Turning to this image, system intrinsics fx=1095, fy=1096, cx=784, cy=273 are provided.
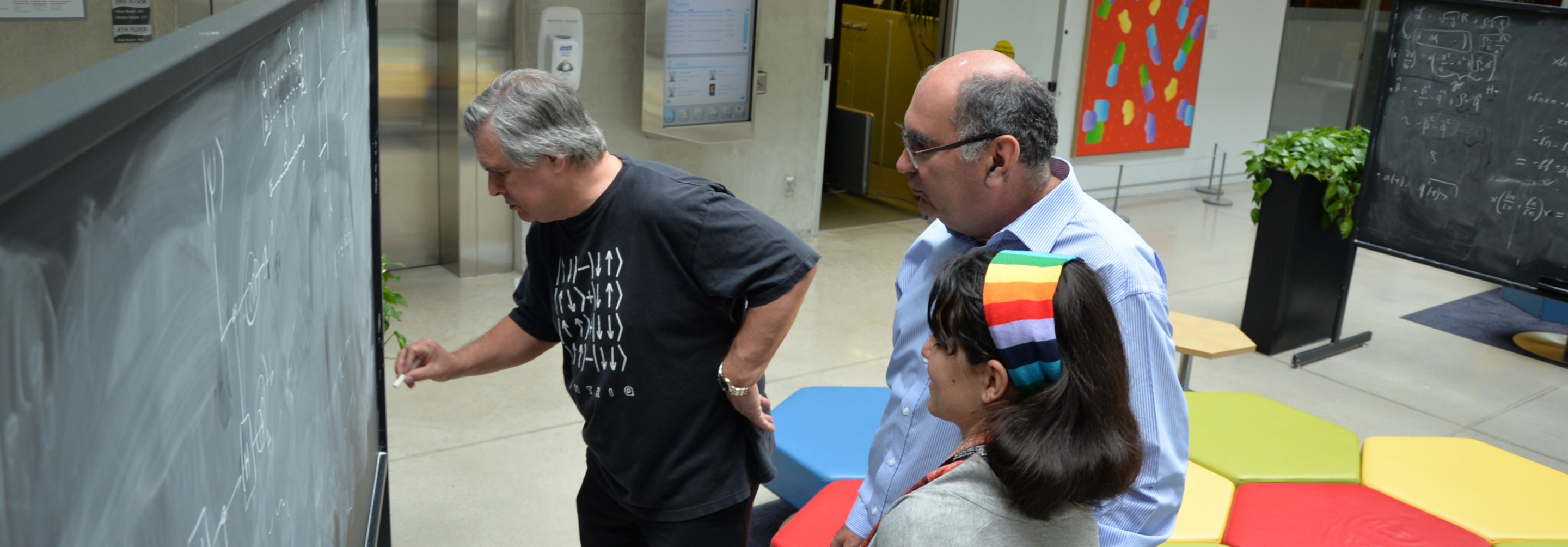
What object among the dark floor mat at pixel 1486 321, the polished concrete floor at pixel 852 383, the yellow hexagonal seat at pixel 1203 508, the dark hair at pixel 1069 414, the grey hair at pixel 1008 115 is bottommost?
the polished concrete floor at pixel 852 383

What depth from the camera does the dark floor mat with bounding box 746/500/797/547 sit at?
3646 mm

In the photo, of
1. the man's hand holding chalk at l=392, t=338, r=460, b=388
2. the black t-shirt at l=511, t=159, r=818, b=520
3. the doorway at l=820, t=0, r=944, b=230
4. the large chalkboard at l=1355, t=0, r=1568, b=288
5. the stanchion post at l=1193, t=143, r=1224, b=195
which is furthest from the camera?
the stanchion post at l=1193, t=143, r=1224, b=195

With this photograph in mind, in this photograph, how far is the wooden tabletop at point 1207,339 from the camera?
4.41 metres

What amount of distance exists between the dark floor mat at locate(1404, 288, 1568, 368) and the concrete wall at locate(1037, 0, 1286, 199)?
273 cm

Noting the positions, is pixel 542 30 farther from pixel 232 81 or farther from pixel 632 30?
pixel 232 81

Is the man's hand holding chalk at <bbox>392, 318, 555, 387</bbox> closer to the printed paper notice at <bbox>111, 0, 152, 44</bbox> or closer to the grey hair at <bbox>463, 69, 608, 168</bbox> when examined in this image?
the grey hair at <bbox>463, 69, 608, 168</bbox>

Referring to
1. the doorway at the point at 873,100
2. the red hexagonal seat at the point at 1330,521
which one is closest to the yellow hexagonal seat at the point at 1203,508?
the red hexagonal seat at the point at 1330,521

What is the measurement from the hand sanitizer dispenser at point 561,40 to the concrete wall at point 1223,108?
4615 mm

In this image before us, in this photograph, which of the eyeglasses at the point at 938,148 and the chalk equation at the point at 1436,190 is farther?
the chalk equation at the point at 1436,190

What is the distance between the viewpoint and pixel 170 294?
603 millimetres

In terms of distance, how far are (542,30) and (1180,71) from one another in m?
6.00

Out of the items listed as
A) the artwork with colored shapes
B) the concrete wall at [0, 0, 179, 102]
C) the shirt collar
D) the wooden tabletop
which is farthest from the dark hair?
the artwork with colored shapes

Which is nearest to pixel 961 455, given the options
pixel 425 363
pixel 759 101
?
pixel 425 363

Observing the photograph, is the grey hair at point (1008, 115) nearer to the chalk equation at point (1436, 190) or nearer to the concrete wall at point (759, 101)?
the chalk equation at point (1436, 190)
